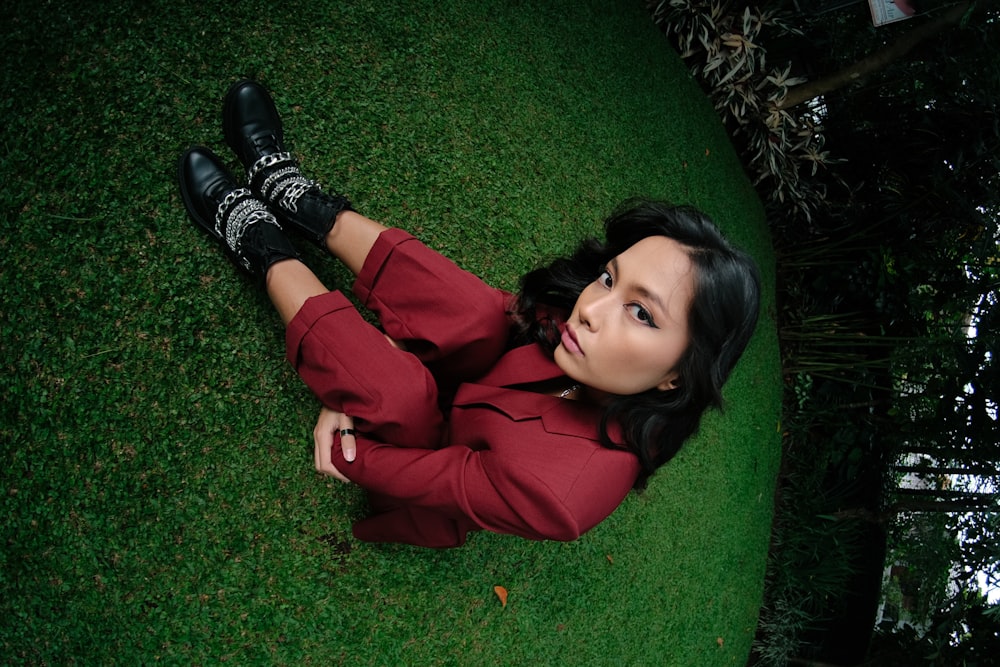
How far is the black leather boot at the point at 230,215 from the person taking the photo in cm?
194

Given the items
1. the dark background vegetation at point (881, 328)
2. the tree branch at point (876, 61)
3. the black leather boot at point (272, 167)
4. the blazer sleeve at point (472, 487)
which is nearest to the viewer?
the blazer sleeve at point (472, 487)

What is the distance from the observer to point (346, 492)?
231 cm

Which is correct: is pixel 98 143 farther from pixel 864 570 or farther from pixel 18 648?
pixel 864 570

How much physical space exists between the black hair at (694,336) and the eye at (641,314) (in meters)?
0.10

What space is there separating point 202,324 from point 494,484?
1.26 metres

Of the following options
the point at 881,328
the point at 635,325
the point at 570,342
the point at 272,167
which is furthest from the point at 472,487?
the point at 881,328

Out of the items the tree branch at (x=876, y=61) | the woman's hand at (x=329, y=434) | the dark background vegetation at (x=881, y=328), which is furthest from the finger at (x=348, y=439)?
the tree branch at (x=876, y=61)

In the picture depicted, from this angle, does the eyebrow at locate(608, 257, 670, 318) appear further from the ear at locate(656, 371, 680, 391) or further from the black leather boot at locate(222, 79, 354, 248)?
the black leather boot at locate(222, 79, 354, 248)

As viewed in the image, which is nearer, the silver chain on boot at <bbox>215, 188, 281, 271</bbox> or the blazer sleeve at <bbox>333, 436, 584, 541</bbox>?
the blazer sleeve at <bbox>333, 436, 584, 541</bbox>

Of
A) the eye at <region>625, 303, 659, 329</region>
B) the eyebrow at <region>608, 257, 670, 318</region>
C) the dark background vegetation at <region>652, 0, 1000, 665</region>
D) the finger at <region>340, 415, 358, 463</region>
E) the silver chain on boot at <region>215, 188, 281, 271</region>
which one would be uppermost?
the silver chain on boot at <region>215, 188, 281, 271</region>

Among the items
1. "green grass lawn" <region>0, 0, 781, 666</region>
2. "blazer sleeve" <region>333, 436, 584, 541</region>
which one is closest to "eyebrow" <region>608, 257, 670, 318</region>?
"blazer sleeve" <region>333, 436, 584, 541</region>

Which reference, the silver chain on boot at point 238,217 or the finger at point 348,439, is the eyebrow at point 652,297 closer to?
the finger at point 348,439

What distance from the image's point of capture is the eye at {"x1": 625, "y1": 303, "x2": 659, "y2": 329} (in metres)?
1.46

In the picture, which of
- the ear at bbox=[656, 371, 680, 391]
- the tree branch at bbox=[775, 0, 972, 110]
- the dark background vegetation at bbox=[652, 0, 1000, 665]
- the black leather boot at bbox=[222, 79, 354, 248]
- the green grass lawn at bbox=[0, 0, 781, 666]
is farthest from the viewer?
the dark background vegetation at bbox=[652, 0, 1000, 665]
